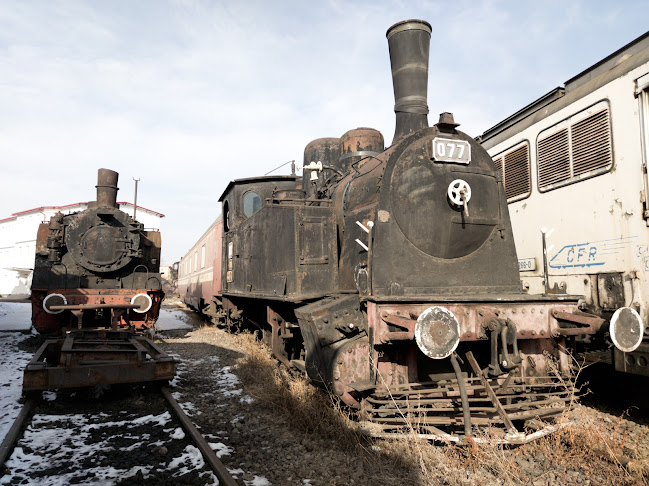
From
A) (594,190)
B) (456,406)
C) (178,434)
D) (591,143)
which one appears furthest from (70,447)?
(591,143)

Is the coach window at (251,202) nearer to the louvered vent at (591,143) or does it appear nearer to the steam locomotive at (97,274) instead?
the steam locomotive at (97,274)

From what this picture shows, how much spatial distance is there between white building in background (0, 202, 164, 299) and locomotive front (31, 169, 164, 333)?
86.0 feet

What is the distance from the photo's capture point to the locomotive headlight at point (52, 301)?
843cm

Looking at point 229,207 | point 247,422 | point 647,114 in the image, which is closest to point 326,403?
point 247,422

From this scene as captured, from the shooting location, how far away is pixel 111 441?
368 centimetres

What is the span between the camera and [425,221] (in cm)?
428

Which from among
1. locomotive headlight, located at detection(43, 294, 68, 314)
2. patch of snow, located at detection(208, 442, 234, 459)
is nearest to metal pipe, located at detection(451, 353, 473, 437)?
patch of snow, located at detection(208, 442, 234, 459)

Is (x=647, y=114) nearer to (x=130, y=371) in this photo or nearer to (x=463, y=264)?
(x=463, y=264)

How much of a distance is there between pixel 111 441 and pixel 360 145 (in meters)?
4.38

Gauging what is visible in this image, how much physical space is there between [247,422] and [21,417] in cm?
198

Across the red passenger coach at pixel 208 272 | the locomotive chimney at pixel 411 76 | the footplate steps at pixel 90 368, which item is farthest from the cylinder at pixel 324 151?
the red passenger coach at pixel 208 272

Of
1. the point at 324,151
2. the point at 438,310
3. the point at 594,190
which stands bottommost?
the point at 438,310

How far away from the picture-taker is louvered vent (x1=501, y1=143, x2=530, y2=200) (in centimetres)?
580

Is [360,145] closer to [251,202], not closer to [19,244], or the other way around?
[251,202]
